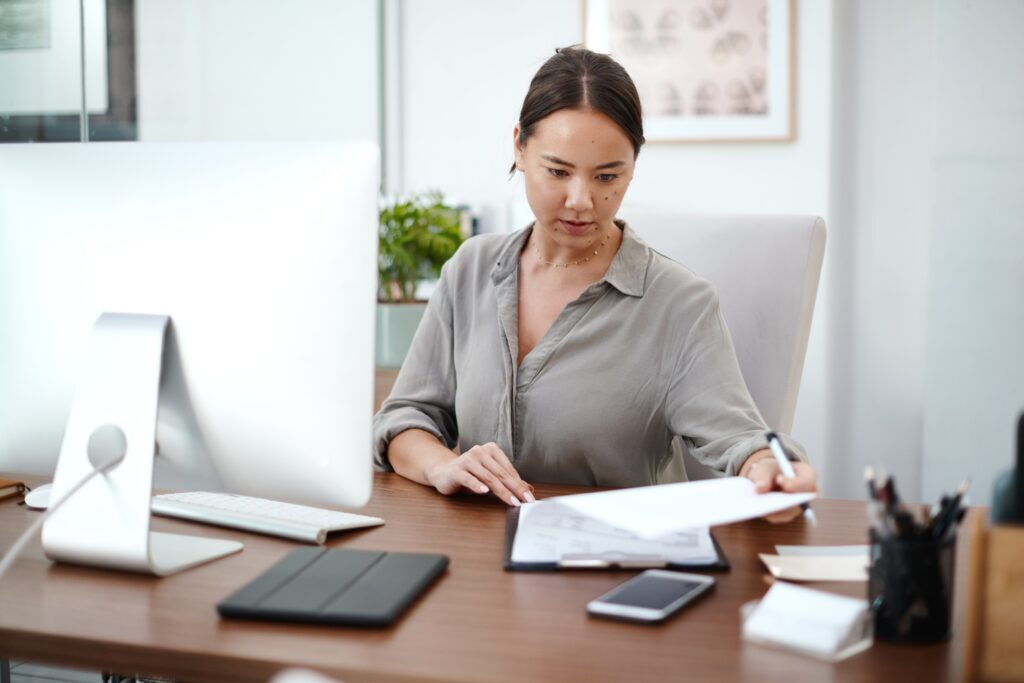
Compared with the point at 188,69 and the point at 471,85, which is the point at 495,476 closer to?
the point at 188,69

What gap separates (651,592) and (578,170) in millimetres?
794

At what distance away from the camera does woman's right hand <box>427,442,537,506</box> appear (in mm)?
1354

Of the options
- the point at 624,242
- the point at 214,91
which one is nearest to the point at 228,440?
the point at 624,242

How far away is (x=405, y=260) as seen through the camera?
288cm

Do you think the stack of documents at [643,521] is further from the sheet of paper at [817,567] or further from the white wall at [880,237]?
the white wall at [880,237]

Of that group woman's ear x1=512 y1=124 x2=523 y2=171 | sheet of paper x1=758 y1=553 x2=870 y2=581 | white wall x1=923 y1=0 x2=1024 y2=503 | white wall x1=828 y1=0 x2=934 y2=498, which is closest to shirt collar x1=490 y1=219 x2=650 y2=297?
woman's ear x1=512 y1=124 x2=523 y2=171

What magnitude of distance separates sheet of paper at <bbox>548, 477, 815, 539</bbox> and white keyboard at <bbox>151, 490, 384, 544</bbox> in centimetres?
32

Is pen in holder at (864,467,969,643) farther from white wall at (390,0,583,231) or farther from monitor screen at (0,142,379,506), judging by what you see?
white wall at (390,0,583,231)

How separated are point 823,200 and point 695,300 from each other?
1964 millimetres

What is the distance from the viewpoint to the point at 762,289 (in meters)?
1.82

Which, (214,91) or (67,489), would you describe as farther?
(214,91)

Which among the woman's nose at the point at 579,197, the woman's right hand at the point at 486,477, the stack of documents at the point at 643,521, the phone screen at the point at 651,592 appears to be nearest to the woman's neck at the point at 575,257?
the woman's nose at the point at 579,197

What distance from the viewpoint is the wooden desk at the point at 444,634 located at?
2.79 feet

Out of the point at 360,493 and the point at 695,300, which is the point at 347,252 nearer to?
the point at 360,493
